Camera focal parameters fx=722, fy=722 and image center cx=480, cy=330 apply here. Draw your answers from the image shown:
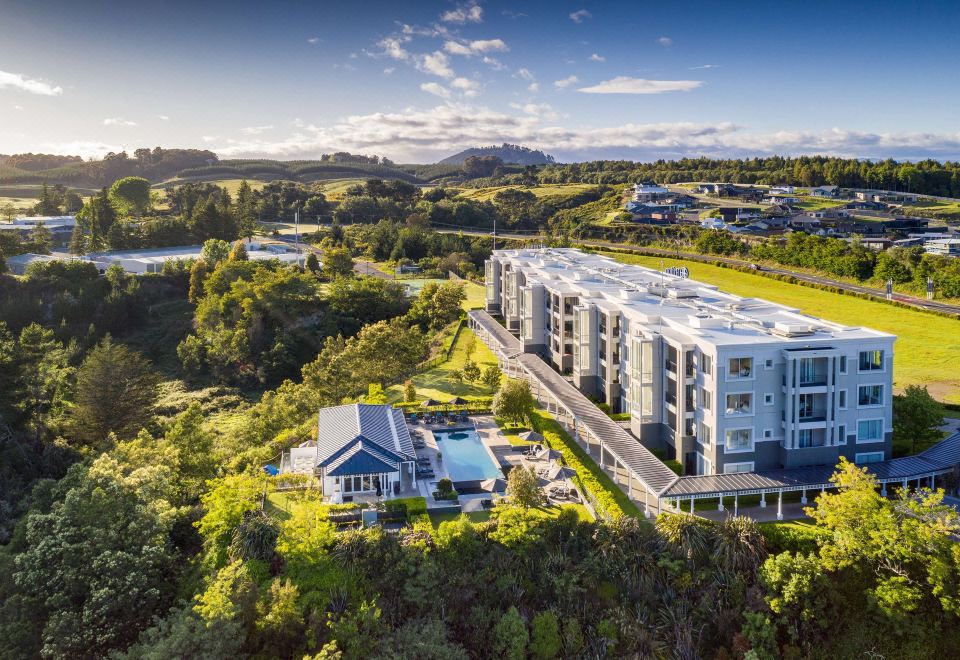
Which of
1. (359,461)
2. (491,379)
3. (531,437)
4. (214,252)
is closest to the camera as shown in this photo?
(359,461)

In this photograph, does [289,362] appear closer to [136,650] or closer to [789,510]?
[136,650]

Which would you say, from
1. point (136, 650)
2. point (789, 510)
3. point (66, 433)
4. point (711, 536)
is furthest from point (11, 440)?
point (789, 510)

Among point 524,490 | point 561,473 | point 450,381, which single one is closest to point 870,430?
point 561,473

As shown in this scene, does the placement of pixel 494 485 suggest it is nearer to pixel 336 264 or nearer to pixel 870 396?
pixel 870 396

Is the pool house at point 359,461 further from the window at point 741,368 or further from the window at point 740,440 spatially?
the window at point 741,368

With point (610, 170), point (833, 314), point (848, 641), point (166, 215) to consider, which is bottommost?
point (848, 641)

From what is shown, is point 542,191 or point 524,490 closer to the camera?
point 524,490
